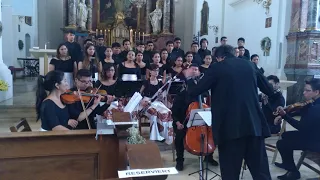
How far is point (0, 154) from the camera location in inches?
86.7

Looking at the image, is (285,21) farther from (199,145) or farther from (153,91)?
(199,145)

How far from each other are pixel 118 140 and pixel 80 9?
1120 centimetres

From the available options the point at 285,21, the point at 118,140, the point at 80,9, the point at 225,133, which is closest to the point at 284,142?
the point at 225,133

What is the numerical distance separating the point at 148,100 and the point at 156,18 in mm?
9860

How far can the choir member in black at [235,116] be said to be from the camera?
244cm

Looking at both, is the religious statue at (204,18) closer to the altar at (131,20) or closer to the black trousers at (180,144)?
the altar at (131,20)

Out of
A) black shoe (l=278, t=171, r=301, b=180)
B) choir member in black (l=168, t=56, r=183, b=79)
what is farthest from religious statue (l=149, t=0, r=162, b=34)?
black shoe (l=278, t=171, r=301, b=180)

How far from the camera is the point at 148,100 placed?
13.9 feet

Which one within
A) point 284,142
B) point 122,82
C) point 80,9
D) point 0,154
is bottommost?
point 284,142

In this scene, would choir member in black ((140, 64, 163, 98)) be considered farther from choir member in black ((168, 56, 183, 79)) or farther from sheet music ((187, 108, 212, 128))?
sheet music ((187, 108, 212, 128))

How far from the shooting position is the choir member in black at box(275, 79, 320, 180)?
3314mm

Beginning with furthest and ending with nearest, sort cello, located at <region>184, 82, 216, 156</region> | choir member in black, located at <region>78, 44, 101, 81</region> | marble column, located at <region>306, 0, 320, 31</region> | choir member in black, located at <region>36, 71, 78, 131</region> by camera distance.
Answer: marble column, located at <region>306, 0, 320, 31</region>, choir member in black, located at <region>78, 44, 101, 81</region>, cello, located at <region>184, 82, 216, 156</region>, choir member in black, located at <region>36, 71, 78, 131</region>

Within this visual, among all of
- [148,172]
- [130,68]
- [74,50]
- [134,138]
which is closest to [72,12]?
[74,50]

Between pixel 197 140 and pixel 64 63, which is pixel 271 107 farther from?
pixel 64 63
